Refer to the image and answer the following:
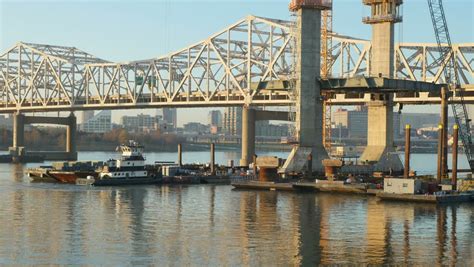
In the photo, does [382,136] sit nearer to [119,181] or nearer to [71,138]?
[119,181]

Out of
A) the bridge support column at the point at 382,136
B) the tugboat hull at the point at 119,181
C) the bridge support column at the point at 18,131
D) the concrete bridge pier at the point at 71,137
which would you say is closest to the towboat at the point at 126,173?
the tugboat hull at the point at 119,181

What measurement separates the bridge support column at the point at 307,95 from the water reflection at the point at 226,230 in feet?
50.4

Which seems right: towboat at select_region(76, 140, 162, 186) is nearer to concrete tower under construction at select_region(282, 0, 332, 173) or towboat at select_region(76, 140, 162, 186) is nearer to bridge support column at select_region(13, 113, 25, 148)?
concrete tower under construction at select_region(282, 0, 332, 173)

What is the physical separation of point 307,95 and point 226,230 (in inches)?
1824

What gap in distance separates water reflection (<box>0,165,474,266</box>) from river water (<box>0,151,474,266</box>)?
66mm

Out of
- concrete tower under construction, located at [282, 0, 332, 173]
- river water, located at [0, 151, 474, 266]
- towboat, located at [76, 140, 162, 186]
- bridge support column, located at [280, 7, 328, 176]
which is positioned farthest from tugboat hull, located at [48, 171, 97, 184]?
concrete tower under construction, located at [282, 0, 332, 173]

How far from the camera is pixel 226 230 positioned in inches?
2382

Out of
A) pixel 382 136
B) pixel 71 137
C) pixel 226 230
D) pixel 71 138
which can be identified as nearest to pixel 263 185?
pixel 382 136

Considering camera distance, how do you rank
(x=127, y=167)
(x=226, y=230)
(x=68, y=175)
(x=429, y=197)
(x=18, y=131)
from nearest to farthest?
(x=226, y=230)
(x=429, y=197)
(x=127, y=167)
(x=68, y=175)
(x=18, y=131)

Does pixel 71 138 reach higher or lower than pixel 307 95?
lower

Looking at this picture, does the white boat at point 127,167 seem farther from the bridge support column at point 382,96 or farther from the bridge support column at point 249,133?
the bridge support column at point 249,133

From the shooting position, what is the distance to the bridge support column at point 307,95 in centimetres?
10406

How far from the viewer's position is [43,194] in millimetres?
88688

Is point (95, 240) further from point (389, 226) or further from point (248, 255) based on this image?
point (389, 226)
